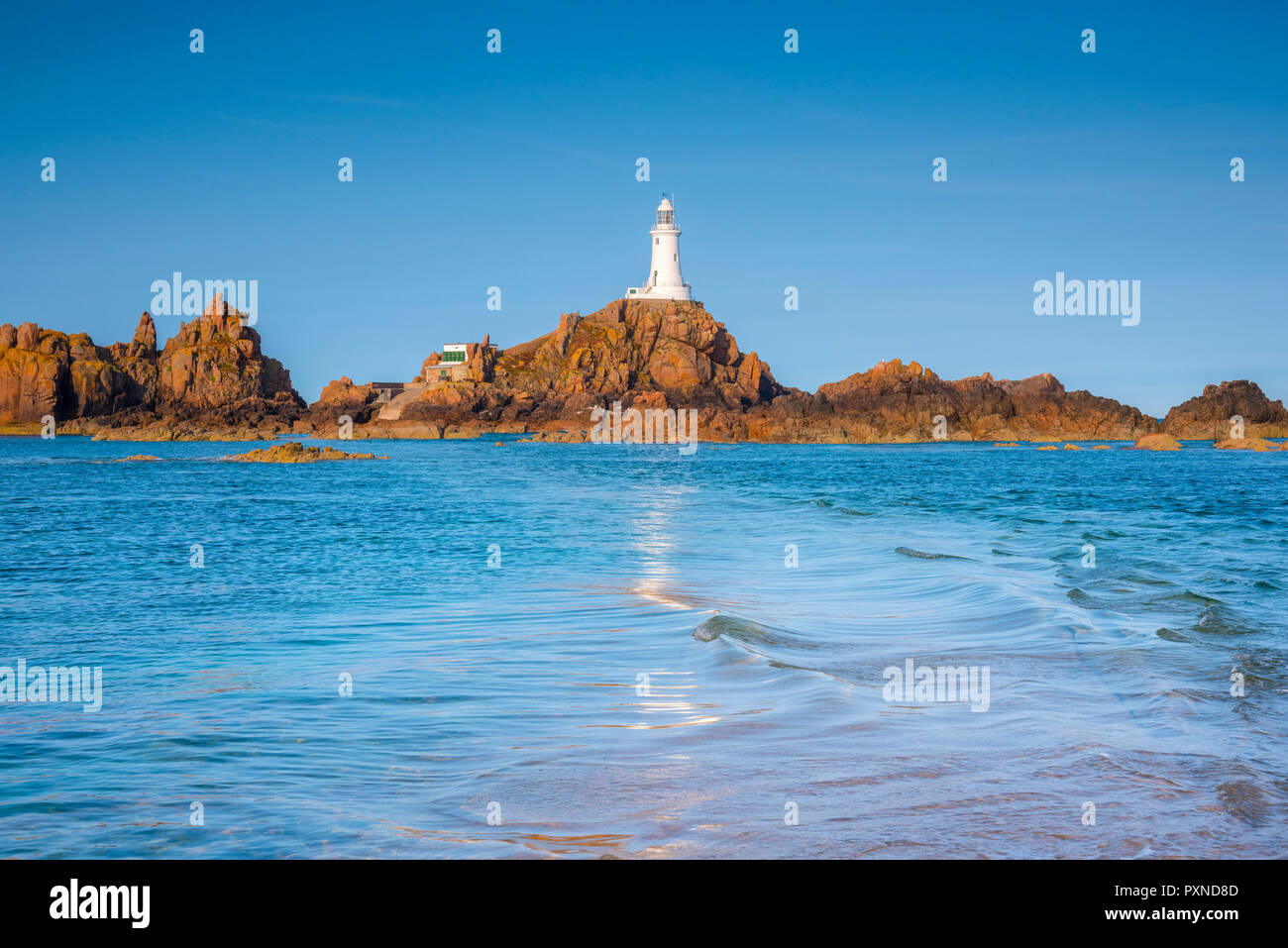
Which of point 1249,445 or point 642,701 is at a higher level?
point 1249,445

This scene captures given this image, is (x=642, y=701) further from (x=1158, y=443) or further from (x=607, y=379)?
(x=607, y=379)

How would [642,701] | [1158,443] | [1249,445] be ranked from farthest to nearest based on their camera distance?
[1249,445] < [1158,443] < [642,701]

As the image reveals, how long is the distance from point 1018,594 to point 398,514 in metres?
21.4

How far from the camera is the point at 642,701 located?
785 cm

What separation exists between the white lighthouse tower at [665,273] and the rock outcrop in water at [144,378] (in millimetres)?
62481

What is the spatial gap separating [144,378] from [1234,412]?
16563 cm

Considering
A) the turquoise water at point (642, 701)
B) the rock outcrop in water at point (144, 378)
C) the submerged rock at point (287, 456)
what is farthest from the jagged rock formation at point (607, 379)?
the turquoise water at point (642, 701)

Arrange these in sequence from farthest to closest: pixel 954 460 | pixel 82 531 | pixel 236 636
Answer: pixel 954 460 < pixel 82 531 < pixel 236 636

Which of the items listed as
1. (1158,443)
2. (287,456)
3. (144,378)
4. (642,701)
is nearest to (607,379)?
(144,378)

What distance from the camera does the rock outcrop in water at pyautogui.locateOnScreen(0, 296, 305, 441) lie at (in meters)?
158
